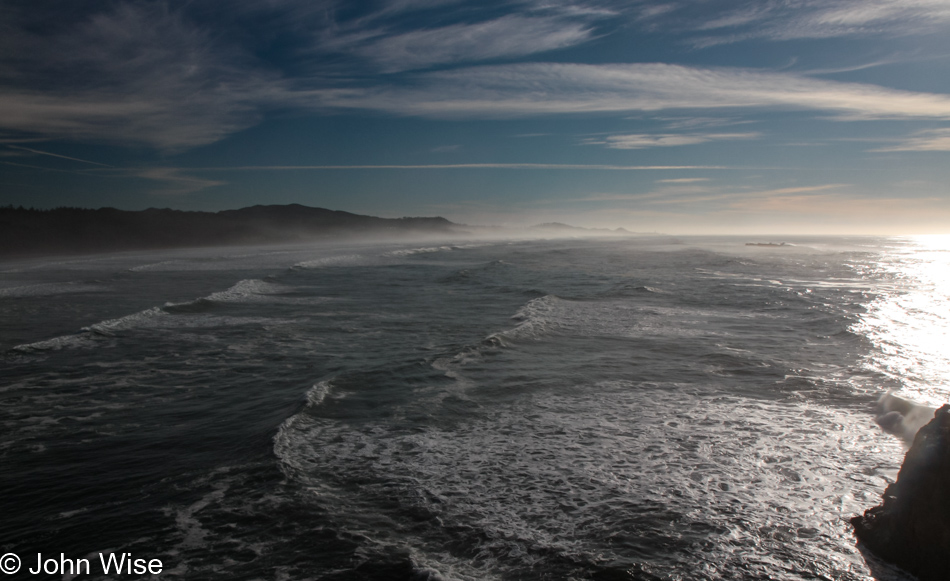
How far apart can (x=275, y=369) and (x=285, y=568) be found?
285 inches

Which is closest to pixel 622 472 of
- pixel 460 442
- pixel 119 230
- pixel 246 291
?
pixel 460 442

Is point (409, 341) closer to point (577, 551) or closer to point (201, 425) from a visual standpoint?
point (201, 425)

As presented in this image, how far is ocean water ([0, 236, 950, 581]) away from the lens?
4.98m

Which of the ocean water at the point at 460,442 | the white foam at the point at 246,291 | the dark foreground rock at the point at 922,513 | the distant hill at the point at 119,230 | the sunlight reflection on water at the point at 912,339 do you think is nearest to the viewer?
the dark foreground rock at the point at 922,513

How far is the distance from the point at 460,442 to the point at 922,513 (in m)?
4.81

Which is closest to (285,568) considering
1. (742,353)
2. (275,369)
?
(275,369)

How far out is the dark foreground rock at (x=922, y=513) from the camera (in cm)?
426

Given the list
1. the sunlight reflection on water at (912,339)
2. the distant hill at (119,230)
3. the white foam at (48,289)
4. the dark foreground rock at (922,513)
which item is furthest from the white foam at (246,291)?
the distant hill at (119,230)

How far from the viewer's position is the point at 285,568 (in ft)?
15.5

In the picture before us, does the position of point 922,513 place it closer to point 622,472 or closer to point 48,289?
point 622,472

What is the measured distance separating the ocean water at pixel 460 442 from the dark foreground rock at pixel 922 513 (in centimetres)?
23

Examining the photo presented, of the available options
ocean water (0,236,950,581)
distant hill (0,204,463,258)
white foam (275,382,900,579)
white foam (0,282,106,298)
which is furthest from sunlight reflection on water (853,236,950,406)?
distant hill (0,204,463,258)

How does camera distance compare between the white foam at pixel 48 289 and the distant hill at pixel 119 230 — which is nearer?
the white foam at pixel 48 289

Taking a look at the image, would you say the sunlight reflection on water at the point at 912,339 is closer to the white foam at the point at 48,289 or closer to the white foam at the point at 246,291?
the white foam at the point at 246,291
